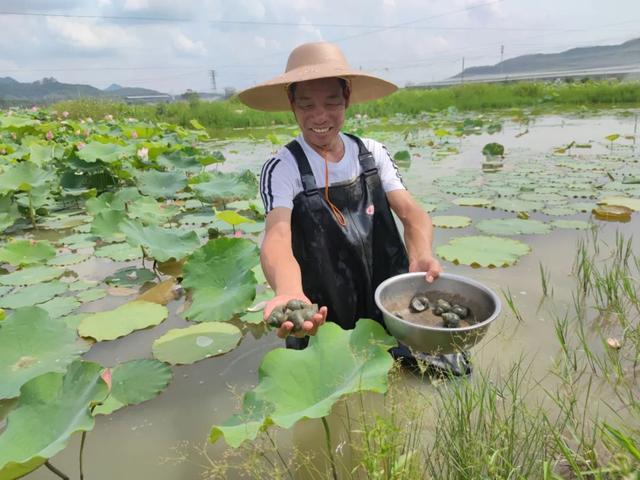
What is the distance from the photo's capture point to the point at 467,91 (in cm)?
1535

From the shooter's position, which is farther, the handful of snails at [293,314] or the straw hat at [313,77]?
the straw hat at [313,77]

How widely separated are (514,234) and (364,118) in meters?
9.87

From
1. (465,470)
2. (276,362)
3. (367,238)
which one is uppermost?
(367,238)

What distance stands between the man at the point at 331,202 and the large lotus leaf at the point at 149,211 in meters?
1.78

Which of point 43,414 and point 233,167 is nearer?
point 43,414

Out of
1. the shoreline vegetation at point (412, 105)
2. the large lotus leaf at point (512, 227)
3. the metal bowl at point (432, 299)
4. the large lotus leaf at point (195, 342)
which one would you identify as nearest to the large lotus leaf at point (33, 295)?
the large lotus leaf at point (195, 342)

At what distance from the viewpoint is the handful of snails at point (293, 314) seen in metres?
1.14

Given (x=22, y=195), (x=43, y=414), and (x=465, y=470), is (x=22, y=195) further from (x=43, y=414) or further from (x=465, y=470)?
(x=465, y=470)

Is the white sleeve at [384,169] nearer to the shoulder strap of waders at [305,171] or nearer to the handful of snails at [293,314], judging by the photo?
the shoulder strap of waders at [305,171]

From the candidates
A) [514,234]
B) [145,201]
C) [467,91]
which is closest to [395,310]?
[514,234]

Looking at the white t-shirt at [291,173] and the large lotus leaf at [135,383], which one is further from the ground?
the white t-shirt at [291,173]

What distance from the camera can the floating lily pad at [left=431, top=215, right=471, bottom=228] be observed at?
3.20 m

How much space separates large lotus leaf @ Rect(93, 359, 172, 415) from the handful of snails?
725mm

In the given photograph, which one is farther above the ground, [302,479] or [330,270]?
[330,270]
